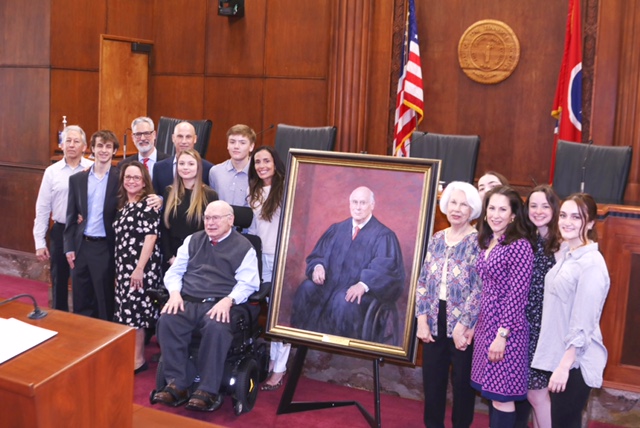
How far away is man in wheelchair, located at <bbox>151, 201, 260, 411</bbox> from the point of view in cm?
395

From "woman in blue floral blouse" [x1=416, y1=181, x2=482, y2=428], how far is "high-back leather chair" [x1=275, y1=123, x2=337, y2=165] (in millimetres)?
2421

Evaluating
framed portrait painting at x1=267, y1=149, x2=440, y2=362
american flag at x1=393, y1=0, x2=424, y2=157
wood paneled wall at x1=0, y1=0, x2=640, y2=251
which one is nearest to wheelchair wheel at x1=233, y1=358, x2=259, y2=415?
framed portrait painting at x1=267, y1=149, x2=440, y2=362

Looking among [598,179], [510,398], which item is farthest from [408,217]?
[598,179]

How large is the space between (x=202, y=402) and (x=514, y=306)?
1705 millimetres

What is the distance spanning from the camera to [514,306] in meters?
3.21

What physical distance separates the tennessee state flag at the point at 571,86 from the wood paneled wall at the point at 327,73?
0.56 feet

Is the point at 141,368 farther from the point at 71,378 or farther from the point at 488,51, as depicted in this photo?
the point at 488,51

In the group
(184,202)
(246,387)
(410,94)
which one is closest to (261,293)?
(246,387)

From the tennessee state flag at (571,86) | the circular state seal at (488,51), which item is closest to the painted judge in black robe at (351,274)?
the tennessee state flag at (571,86)

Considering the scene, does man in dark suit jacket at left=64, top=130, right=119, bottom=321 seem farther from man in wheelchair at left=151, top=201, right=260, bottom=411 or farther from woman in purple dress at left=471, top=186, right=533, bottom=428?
woman in purple dress at left=471, top=186, right=533, bottom=428

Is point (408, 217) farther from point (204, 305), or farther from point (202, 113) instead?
point (202, 113)

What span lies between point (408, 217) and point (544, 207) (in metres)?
0.65

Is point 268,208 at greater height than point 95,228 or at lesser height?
greater

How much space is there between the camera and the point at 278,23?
7633 mm
